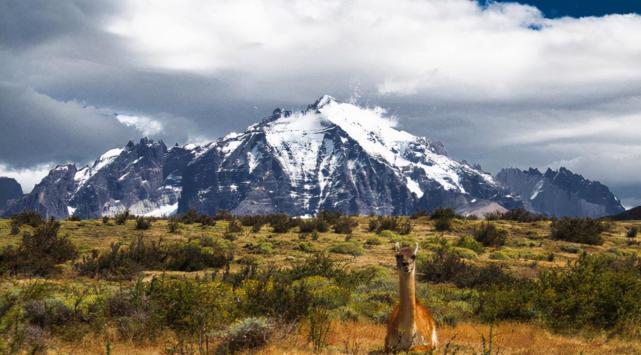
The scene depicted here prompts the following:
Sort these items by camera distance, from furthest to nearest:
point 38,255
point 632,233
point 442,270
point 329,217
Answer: point 329,217
point 632,233
point 442,270
point 38,255

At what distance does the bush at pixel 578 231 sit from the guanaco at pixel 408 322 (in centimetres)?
3240

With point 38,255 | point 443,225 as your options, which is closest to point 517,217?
point 443,225

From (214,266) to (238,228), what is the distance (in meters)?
13.5

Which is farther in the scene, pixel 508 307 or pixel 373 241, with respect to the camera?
pixel 373 241

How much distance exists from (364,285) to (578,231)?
2496 centimetres

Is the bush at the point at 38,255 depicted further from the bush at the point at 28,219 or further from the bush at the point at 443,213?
the bush at the point at 443,213

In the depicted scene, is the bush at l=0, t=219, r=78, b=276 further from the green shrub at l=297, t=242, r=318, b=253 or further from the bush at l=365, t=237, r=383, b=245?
the bush at l=365, t=237, r=383, b=245

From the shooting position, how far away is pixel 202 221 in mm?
43375

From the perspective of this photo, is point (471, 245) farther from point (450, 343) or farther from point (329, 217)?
point (450, 343)

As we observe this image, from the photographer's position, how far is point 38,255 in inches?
904

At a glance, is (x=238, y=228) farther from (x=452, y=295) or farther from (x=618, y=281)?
(x=618, y=281)

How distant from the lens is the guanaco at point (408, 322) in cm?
940

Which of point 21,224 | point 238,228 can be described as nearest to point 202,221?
point 238,228

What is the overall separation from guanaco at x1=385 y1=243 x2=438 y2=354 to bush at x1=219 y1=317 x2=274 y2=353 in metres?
2.32
